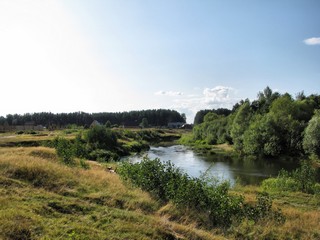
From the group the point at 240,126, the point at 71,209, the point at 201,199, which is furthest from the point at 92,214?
the point at 240,126

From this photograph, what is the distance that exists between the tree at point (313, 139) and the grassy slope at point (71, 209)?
1832 inches

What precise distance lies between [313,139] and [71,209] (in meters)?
51.9

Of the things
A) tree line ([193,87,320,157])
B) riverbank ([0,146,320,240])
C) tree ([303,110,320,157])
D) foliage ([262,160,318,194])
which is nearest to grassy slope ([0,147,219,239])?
riverbank ([0,146,320,240])

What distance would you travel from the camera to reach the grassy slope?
26.9 feet

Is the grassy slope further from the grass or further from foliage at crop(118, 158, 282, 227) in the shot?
foliage at crop(118, 158, 282, 227)

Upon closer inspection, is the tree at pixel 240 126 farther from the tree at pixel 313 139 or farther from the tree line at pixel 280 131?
the tree at pixel 313 139

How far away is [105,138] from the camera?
66.4 m

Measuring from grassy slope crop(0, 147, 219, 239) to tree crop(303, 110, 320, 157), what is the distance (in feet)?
153

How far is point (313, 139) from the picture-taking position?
5216 centimetres

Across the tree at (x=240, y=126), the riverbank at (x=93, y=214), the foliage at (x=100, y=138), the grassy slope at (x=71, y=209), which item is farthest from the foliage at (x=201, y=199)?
the tree at (x=240, y=126)

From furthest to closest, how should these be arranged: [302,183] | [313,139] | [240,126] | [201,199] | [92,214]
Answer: [240,126] → [313,139] → [302,183] → [201,199] → [92,214]

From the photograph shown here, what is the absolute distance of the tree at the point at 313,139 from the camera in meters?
51.5

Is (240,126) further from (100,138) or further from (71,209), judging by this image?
(71,209)

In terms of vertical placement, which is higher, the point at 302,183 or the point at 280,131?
the point at 280,131
